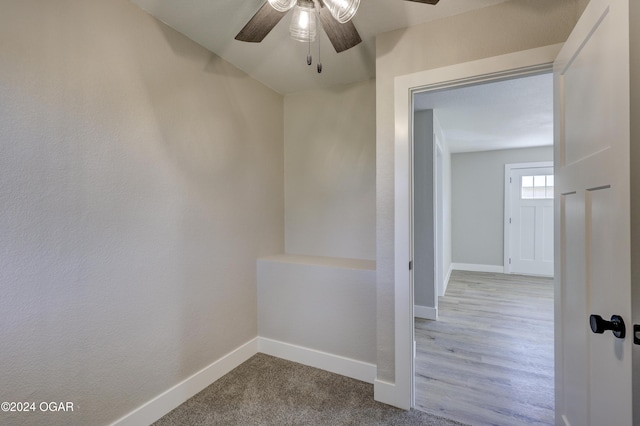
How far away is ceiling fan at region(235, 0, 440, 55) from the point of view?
1.20m

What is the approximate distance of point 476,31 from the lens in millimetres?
1633

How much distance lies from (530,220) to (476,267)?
4.24 ft

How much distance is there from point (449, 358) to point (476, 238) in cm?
386

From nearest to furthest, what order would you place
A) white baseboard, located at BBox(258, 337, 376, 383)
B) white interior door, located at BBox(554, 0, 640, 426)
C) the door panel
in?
white interior door, located at BBox(554, 0, 640, 426)
the door panel
white baseboard, located at BBox(258, 337, 376, 383)

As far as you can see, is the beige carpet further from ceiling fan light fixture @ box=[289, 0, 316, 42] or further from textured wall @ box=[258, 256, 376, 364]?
ceiling fan light fixture @ box=[289, 0, 316, 42]

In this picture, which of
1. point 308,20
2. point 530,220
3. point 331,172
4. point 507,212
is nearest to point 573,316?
point 308,20

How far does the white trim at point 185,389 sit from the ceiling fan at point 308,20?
6.91 ft

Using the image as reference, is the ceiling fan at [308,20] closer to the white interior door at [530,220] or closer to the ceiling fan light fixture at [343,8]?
the ceiling fan light fixture at [343,8]

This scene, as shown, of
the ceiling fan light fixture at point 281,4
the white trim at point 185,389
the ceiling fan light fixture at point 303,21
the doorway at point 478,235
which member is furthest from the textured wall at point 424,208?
the ceiling fan light fixture at point 281,4

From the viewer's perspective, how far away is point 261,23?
4.45 feet

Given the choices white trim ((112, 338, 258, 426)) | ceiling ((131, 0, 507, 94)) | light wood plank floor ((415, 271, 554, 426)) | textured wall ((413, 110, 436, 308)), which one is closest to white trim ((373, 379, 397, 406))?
light wood plank floor ((415, 271, 554, 426))

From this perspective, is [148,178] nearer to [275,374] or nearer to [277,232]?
[277,232]

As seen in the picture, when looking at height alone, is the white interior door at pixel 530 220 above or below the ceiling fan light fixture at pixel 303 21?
below

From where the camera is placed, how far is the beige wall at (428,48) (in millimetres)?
1492
